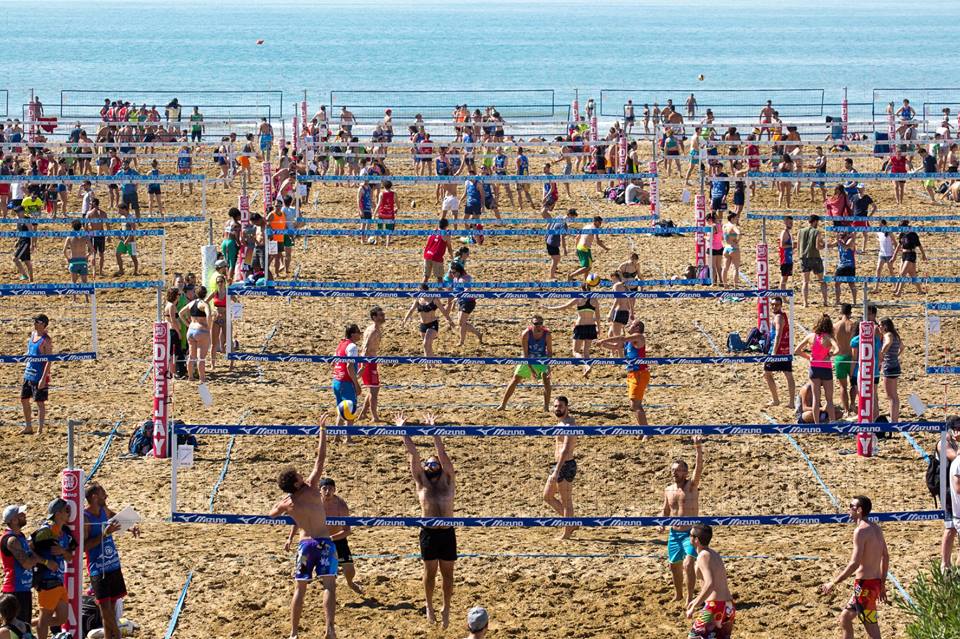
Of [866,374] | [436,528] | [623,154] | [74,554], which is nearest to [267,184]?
[623,154]

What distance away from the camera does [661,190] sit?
36.7m

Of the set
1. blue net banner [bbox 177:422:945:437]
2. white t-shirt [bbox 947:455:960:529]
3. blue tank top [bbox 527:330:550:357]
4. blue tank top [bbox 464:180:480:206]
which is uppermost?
blue tank top [bbox 464:180:480:206]

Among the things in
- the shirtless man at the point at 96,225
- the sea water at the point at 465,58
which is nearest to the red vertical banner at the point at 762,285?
the shirtless man at the point at 96,225

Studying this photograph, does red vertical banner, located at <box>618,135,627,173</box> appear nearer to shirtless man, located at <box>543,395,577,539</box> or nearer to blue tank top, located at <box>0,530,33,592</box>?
shirtless man, located at <box>543,395,577,539</box>

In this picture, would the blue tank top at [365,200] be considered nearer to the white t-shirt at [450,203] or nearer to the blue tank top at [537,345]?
the white t-shirt at [450,203]

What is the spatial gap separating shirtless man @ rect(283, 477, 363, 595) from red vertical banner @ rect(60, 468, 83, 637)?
89.7 inches

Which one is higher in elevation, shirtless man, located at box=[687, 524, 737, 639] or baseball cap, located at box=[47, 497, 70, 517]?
baseball cap, located at box=[47, 497, 70, 517]

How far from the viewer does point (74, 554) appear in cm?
1158

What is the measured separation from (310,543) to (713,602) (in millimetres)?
3206

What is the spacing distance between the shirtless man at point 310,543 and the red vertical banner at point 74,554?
1.59 meters

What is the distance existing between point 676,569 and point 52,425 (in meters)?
8.55

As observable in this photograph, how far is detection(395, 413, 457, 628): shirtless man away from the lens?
41.4 ft

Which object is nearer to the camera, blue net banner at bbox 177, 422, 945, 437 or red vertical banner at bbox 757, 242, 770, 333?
blue net banner at bbox 177, 422, 945, 437

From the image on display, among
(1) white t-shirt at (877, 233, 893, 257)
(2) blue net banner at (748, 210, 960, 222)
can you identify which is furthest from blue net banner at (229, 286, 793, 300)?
(1) white t-shirt at (877, 233, 893, 257)
